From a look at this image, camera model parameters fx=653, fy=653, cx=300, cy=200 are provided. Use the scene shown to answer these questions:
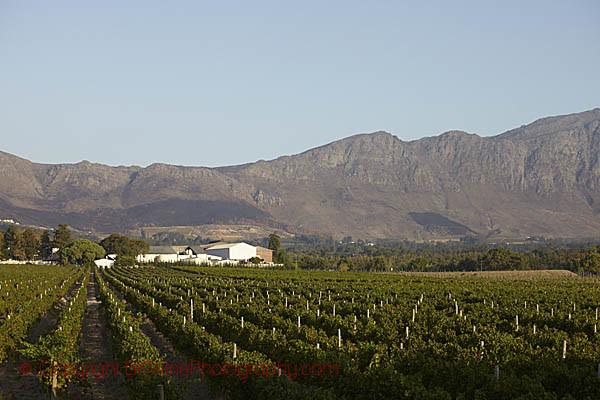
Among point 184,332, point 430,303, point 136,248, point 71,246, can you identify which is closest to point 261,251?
point 136,248

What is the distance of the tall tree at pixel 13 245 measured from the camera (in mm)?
149250

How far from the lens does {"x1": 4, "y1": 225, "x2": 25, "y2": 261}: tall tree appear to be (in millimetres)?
149250

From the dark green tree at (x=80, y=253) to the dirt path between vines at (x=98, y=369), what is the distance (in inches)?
4166

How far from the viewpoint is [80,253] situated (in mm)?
140875

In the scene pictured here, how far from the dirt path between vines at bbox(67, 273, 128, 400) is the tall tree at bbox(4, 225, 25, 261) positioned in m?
120

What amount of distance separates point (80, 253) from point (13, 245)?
824 inches

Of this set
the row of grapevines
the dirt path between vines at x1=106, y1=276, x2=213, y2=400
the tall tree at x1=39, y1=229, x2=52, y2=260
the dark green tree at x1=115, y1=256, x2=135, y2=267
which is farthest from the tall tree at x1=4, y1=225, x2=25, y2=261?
the row of grapevines

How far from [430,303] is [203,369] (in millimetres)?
19542

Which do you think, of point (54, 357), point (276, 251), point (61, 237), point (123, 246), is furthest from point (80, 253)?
point (54, 357)

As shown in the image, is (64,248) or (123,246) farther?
(123,246)

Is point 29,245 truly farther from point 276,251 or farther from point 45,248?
point 276,251

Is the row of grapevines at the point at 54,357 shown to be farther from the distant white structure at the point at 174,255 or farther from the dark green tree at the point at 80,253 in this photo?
the distant white structure at the point at 174,255

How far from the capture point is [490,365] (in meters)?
17.0

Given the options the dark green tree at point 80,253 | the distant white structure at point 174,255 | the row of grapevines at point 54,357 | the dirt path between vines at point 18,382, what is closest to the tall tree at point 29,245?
the dark green tree at point 80,253
